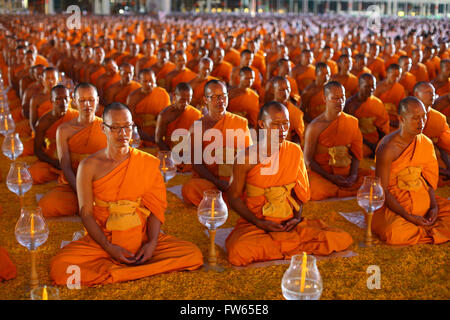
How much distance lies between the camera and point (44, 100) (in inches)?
272

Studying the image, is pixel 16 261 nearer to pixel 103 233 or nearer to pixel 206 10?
pixel 103 233

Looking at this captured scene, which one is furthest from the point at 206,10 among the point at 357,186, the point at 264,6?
the point at 357,186

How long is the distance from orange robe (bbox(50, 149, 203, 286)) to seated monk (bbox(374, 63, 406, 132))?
16.4ft

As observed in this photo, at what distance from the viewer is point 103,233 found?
391 centimetres

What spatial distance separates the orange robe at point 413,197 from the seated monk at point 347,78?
13.9 ft

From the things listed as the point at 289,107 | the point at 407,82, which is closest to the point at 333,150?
the point at 289,107

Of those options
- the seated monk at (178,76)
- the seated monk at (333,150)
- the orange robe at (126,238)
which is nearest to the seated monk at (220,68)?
the seated monk at (178,76)

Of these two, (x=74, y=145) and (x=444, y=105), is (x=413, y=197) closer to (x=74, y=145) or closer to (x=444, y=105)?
(x=444, y=105)

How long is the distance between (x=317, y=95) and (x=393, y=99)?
112 cm

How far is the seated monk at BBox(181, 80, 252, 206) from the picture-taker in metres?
5.46

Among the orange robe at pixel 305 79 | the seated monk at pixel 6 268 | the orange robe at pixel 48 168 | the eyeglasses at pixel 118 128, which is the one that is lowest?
the seated monk at pixel 6 268

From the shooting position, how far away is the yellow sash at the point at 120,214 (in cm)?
A: 394

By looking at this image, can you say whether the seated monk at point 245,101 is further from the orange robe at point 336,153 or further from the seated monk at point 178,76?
the seated monk at point 178,76
